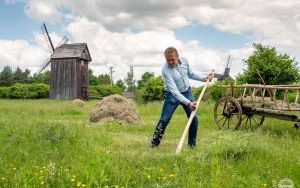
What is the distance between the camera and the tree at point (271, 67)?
74.7ft

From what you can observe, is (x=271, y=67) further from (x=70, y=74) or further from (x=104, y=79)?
(x=104, y=79)

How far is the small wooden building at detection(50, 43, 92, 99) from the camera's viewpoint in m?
43.9

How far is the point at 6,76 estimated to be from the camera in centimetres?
7919

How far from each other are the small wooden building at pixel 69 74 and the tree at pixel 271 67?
2374 centimetres

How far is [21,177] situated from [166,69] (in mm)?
4099

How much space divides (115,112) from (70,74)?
29.7 m

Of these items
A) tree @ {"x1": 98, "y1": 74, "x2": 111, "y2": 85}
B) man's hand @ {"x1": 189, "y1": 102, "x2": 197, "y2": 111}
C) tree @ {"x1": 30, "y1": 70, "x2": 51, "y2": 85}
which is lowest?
man's hand @ {"x1": 189, "y1": 102, "x2": 197, "y2": 111}

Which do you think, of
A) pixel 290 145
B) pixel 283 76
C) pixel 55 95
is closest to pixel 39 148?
pixel 290 145

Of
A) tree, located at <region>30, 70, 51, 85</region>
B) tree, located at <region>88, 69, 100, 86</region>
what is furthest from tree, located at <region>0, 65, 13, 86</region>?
tree, located at <region>88, 69, 100, 86</region>

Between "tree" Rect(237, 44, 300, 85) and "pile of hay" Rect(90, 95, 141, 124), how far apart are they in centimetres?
939

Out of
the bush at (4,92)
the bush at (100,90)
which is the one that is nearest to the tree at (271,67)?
the bush at (100,90)

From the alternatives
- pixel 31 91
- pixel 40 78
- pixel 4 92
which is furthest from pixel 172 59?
pixel 40 78

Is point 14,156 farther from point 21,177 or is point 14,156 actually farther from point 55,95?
point 55,95

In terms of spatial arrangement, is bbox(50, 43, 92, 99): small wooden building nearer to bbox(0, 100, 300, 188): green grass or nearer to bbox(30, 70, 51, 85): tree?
bbox(30, 70, 51, 85): tree
